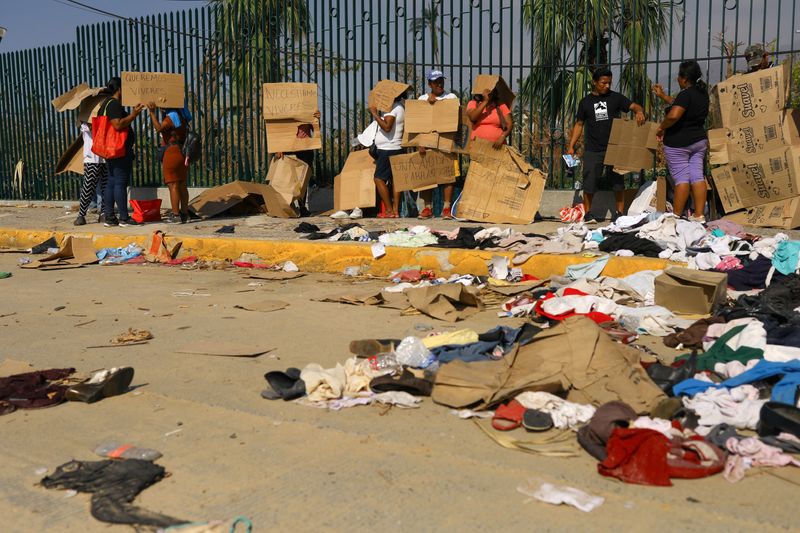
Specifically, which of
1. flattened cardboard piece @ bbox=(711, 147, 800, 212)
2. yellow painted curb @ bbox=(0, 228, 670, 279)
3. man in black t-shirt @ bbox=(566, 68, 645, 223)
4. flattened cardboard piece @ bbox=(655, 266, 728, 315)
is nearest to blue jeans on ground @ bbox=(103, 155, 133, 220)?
yellow painted curb @ bbox=(0, 228, 670, 279)

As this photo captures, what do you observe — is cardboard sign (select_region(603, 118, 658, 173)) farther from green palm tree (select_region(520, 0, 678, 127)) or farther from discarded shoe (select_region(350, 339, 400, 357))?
discarded shoe (select_region(350, 339, 400, 357))

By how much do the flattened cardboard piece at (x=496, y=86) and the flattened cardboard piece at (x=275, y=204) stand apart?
2.97 meters

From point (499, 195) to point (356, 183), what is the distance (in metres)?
2.22

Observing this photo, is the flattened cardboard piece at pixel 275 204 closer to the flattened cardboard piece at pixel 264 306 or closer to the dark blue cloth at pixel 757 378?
the flattened cardboard piece at pixel 264 306

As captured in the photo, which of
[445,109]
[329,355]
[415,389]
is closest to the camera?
[415,389]

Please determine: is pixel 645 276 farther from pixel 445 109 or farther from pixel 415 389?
pixel 445 109

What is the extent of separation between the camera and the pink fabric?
281 centimetres

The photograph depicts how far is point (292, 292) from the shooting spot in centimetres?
696

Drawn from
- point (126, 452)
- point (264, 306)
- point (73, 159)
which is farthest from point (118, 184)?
point (126, 452)

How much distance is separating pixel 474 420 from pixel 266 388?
42.6 inches

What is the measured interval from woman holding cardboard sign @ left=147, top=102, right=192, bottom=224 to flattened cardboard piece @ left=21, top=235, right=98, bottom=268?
1.48 meters

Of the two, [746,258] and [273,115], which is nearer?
[746,258]

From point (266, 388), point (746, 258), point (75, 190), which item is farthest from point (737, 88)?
point (75, 190)

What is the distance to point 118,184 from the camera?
10820mm
